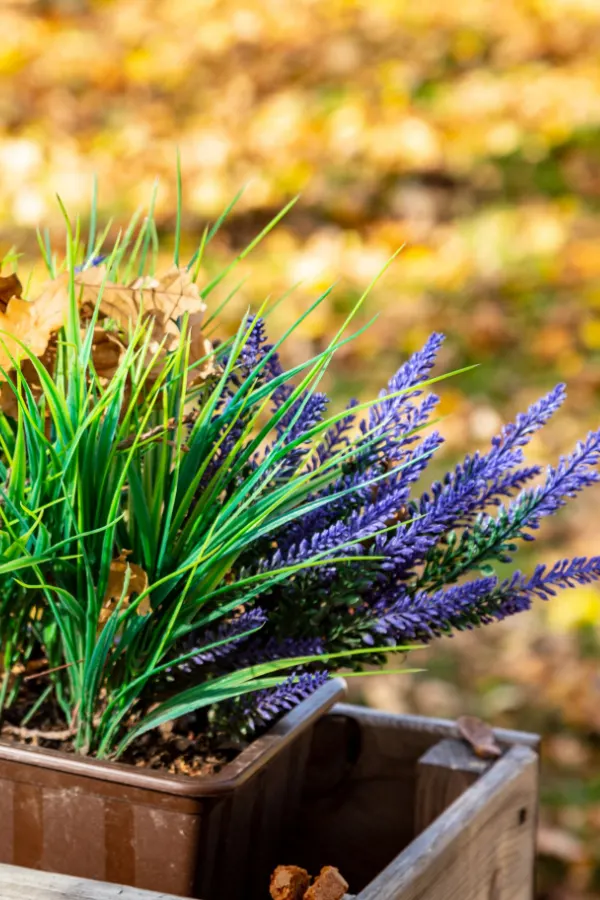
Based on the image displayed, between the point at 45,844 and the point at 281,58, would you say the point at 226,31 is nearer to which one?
the point at 281,58

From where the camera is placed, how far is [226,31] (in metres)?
5.21

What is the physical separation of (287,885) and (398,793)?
420 mm

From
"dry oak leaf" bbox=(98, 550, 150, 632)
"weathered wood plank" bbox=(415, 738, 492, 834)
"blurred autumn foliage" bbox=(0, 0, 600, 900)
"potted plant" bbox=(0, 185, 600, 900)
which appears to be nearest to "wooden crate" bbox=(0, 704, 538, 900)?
"weathered wood plank" bbox=(415, 738, 492, 834)

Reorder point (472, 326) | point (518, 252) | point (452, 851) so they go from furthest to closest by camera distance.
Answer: point (518, 252)
point (472, 326)
point (452, 851)

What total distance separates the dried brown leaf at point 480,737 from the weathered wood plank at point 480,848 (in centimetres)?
2

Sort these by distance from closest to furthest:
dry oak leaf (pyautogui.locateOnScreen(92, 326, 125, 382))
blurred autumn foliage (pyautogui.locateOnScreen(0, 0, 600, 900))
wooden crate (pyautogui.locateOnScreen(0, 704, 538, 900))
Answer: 1. dry oak leaf (pyautogui.locateOnScreen(92, 326, 125, 382))
2. wooden crate (pyautogui.locateOnScreen(0, 704, 538, 900))
3. blurred autumn foliage (pyautogui.locateOnScreen(0, 0, 600, 900))

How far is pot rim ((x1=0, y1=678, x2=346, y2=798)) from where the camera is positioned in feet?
2.71

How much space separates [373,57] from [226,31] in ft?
2.31

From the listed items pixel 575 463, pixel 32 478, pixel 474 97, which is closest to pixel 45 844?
pixel 32 478

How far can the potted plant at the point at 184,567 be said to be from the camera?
852 millimetres

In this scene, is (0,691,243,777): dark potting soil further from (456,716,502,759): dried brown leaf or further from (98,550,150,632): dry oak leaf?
(456,716,502,759): dried brown leaf

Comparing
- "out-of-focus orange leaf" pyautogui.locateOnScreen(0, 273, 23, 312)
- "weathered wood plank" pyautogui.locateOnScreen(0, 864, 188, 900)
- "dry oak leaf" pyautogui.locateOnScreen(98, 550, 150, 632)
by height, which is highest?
"out-of-focus orange leaf" pyautogui.locateOnScreen(0, 273, 23, 312)

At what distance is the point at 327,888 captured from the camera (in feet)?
2.67

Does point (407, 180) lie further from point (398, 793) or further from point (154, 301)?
point (154, 301)
